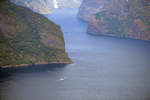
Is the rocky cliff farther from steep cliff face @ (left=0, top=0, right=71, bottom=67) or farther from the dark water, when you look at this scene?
steep cliff face @ (left=0, top=0, right=71, bottom=67)

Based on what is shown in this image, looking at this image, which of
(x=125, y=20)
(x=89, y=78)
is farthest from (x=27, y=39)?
(x=125, y=20)

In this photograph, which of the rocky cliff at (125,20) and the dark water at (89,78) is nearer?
the dark water at (89,78)

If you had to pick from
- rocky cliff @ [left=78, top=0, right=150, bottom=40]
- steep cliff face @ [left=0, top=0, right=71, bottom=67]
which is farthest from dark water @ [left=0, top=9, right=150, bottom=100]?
rocky cliff @ [left=78, top=0, right=150, bottom=40]

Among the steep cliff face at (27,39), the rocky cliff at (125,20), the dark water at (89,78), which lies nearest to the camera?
the dark water at (89,78)

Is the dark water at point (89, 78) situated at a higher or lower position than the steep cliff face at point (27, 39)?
lower

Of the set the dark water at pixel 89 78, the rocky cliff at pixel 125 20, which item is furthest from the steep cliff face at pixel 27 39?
the rocky cliff at pixel 125 20

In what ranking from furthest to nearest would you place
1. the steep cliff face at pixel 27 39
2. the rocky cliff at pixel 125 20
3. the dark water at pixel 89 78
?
the rocky cliff at pixel 125 20 → the steep cliff face at pixel 27 39 → the dark water at pixel 89 78

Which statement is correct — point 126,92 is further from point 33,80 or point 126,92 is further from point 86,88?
point 33,80

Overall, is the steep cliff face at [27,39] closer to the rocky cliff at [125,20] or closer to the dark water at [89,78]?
the dark water at [89,78]

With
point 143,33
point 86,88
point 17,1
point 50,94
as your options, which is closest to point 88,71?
point 86,88
